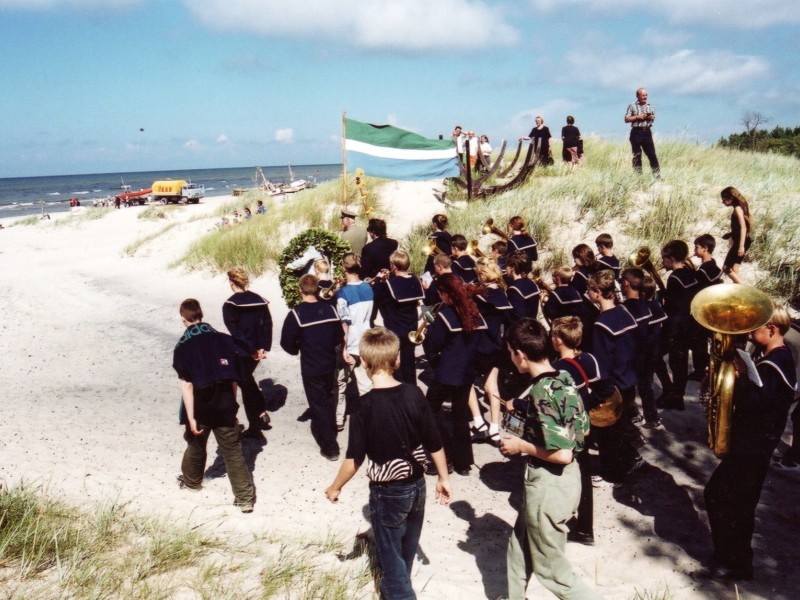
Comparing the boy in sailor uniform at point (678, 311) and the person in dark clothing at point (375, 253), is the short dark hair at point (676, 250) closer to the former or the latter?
the boy in sailor uniform at point (678, 311)

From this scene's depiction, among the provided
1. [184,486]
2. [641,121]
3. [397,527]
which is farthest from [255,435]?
[641,121]

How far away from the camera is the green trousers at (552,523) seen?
307cm

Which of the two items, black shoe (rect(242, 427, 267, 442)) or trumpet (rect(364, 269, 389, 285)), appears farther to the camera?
trumpet (rect(364, 269, 389, 285))

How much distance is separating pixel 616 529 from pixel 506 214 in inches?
329

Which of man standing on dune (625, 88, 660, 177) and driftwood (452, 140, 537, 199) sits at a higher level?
man standing on dune (625, 88, 660, 177)

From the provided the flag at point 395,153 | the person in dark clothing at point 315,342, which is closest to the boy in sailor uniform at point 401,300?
the person in dark clothing at point 315,342

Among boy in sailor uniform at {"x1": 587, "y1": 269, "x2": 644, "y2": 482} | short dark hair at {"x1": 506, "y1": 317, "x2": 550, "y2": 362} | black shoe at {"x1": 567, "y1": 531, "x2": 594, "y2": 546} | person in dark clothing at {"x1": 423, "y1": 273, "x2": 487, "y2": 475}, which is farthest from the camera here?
person in dark clothing at {"x1": 423, "y1": 273, "x2": 487, "y2": 475}

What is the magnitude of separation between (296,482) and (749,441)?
3762 millimetres

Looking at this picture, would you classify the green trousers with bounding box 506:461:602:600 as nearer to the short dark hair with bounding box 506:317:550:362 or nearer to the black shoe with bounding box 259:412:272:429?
the short dark hair with bounding box 506:317:550:362

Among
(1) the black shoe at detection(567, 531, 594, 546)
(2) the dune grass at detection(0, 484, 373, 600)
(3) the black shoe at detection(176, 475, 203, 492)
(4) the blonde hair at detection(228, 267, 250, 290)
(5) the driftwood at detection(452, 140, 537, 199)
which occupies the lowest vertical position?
(1) the black shoe at detection(567, 531, 594, 546)

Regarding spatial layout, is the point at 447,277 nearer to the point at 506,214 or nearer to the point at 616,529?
the point at 616,529

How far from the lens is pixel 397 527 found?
3.17 metres

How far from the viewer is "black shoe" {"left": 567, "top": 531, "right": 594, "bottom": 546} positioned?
4.27m

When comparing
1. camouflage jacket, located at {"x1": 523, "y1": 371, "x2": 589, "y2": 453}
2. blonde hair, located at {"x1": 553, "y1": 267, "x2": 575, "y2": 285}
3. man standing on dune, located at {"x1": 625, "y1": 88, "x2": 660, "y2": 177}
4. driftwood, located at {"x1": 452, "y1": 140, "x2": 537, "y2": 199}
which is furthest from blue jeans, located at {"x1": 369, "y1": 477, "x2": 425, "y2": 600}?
driftwood, located at {"x1": 452, "y1": 140, "x2": 537, "y2": 199}
